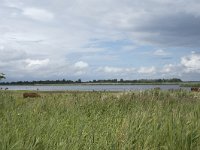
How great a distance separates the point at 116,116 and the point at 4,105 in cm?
346

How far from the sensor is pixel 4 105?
12211mm

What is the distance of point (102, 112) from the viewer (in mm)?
14289

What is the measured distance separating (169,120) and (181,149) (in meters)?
1.05

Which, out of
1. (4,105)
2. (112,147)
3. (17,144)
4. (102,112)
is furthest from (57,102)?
(17,144)

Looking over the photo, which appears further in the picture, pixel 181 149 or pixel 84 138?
pixel 84 138

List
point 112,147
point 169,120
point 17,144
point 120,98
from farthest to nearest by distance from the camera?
point 120,98, point 169,120, point 112,147, point 17,144

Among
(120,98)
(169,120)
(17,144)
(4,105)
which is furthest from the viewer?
(120,98)

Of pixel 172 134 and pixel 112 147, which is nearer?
pixel 112 147

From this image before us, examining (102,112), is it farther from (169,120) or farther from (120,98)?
(169,120)

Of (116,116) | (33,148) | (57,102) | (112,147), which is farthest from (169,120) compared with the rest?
(57,102)

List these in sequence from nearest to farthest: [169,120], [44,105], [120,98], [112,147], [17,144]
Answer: [17,144]
[112,147]
[169,120]
[44,105]
[120,98]

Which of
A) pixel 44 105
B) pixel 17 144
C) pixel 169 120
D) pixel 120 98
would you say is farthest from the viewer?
pixel 120 98

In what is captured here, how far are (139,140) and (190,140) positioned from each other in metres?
0.99

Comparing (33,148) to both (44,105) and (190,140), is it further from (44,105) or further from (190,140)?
(44,105)
